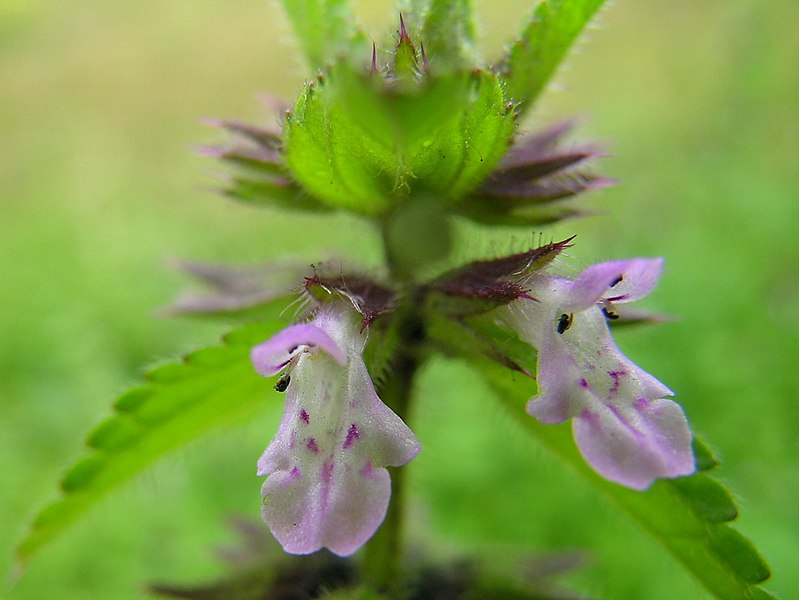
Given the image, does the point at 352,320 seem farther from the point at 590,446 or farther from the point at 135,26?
the point at 135,26

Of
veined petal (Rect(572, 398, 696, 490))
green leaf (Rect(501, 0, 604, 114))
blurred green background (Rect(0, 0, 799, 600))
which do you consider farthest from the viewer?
blurred green background (Rect(0, 0, 799, 600))

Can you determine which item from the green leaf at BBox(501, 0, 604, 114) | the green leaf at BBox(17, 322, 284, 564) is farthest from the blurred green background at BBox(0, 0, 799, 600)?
the green leaf at BBox(501, 0, 604, 114)

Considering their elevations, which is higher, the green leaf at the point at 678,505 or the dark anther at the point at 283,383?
the dark anther at the point at 283,383

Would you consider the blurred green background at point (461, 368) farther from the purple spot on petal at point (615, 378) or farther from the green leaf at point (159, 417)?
the purple spot on petal at point (615, 378)

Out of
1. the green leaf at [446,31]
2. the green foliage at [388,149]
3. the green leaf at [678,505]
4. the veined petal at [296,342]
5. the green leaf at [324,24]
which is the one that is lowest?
the green leaf at [678,505]

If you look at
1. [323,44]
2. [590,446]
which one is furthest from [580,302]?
[323,44]

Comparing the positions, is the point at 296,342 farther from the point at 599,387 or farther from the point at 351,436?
the point at 599,387

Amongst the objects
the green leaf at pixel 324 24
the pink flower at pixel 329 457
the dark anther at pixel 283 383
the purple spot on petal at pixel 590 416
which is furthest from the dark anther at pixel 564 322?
the green leaf at pixel 324 24

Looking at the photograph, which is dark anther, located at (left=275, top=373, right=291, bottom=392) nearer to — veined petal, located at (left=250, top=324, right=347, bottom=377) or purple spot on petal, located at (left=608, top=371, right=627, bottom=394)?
veined petal, located at (left=250, top=324, right=347, bottom=377)
